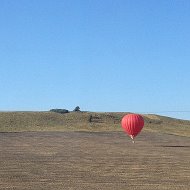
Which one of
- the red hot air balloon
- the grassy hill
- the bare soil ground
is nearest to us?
the bare soil ground

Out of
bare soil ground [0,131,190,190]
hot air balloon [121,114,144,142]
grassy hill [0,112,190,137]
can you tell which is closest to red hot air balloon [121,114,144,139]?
hot air balloon [121,114,144,142]

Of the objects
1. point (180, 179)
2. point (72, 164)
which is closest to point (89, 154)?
point (72, 164)

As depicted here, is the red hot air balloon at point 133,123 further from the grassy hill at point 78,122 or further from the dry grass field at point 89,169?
the grassy hill at point 78,122

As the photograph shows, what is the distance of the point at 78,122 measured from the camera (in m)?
76.1

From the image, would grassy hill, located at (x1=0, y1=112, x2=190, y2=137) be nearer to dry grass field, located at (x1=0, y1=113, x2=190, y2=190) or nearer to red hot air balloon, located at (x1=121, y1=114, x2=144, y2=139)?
dry grass field, located at (x1=0, y1=113, x2=190, y2=190)

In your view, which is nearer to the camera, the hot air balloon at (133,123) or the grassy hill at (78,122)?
the hot air balloon at (133,123)

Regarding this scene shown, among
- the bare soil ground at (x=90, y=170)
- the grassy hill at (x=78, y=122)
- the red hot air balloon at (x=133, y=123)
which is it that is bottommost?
the bare soil ground at (x=90, y=170)

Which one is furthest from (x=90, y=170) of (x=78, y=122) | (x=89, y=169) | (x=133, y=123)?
(x=78, y=122)

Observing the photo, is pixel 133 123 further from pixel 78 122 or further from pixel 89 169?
pixel 78 122

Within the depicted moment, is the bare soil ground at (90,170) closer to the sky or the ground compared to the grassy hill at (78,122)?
closer to the ground

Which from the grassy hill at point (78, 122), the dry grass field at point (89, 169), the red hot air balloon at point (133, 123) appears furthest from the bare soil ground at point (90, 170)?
the grassy hill at point (78, 122)

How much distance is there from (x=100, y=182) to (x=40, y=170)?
5187 millimetres

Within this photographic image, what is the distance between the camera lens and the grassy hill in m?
70.1

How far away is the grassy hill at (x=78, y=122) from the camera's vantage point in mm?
70125
